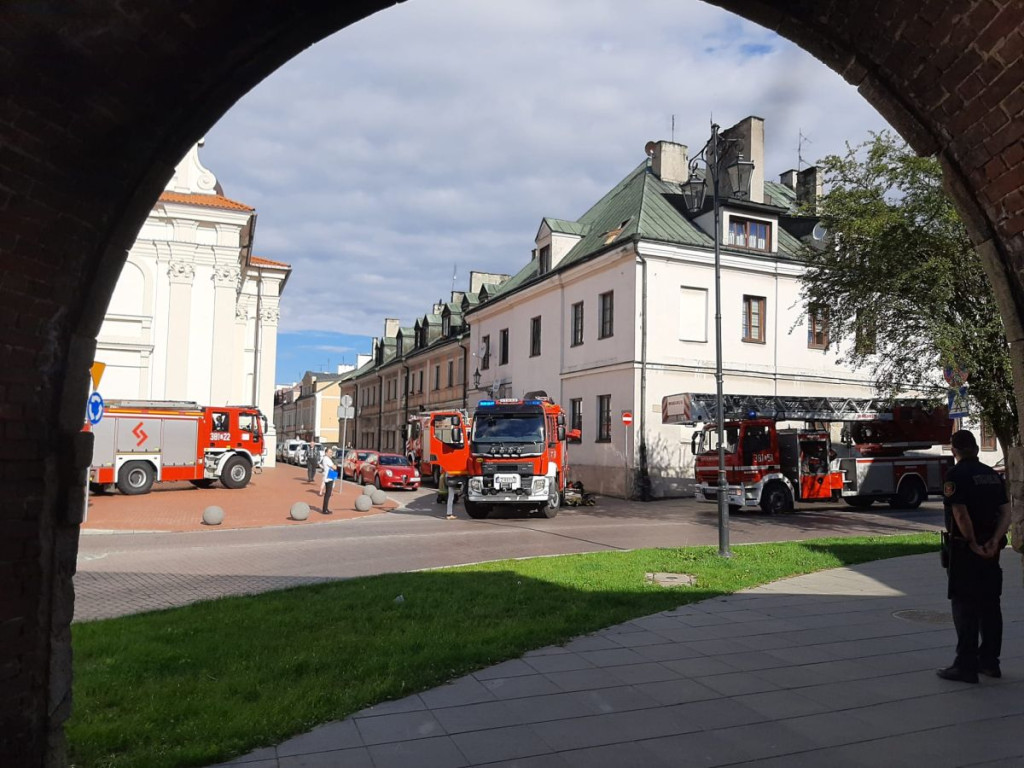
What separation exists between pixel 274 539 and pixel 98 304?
12.4m

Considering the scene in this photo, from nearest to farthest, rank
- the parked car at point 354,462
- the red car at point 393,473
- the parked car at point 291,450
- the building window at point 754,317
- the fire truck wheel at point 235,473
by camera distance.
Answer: the fire truck wheel at point 235,473 < the building window at point 754,317 < the red car at point 393,473 < the parked car at point 354,462 < the parked car at point 291,450

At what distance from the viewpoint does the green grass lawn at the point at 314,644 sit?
190 inches

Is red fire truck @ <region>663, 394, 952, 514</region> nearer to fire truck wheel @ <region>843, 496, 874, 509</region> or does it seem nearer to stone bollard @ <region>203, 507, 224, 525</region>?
fire truck wheel @ <region>843, 496, 874, 509</region>

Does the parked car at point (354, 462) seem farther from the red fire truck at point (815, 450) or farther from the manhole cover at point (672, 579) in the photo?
the manhole cover at point (672, 579)

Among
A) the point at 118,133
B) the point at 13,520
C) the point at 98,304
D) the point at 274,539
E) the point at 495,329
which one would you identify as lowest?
the point at 274,539

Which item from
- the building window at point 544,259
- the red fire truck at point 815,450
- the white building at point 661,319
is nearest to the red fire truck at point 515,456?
the red fire truck at point 815,450

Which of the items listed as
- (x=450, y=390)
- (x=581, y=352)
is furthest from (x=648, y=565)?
(x=450, y=390)

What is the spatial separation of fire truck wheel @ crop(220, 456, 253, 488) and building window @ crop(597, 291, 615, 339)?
13.6 metres

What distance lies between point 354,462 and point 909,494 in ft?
76.6

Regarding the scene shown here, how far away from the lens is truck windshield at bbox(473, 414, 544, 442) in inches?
789

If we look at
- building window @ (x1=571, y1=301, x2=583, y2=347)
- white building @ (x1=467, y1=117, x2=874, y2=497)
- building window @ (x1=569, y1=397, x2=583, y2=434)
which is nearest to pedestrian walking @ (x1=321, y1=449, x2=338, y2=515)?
white building @ (x1=467, y1=117, x2=874, y2=497)

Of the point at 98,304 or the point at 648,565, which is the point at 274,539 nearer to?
the point at 648,565

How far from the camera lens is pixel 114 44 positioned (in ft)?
10.8

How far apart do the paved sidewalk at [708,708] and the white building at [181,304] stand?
2933 cm
